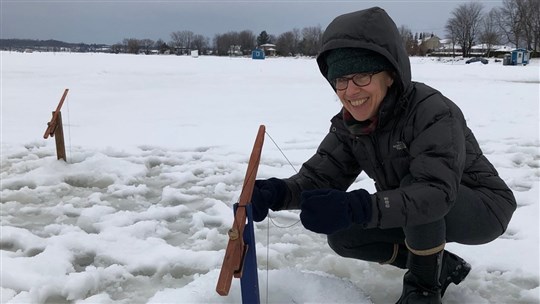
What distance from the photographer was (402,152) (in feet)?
5.63

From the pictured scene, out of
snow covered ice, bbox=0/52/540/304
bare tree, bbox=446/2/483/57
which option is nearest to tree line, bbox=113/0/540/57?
bare tree, bbox=446/2/483/57

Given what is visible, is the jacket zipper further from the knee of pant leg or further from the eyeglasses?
the eyeglasses

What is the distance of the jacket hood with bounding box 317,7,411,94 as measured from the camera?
1562 mm

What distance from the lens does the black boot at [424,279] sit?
175cm

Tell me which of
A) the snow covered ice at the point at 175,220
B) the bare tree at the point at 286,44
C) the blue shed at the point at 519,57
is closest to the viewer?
the snow covered ice at the point at 175,220

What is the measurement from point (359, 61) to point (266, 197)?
63 cm

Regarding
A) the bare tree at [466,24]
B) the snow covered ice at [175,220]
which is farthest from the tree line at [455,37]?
the snow covered ice at [175,220]

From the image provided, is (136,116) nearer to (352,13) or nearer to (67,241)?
(67,241)

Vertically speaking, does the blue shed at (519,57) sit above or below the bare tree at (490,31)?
below

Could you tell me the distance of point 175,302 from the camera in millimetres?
1948

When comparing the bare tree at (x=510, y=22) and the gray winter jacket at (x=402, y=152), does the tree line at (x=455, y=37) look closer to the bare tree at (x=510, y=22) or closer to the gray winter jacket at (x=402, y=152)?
the bare tree at (x=510, y=22)

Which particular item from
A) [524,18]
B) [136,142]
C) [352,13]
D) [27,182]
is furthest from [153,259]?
[524,18]

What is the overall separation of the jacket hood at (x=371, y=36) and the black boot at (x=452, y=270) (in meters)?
0.83

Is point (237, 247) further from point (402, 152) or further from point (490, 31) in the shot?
point (490, 31)
